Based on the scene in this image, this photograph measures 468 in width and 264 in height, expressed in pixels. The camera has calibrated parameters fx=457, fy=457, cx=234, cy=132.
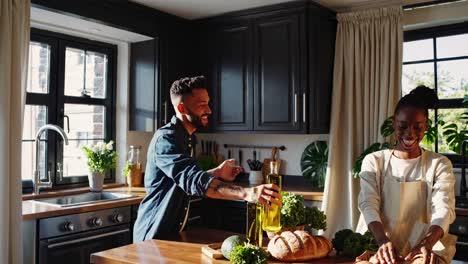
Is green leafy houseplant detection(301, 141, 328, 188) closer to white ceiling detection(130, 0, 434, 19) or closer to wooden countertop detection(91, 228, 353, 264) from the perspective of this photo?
white ceiling detection(130, 0, 434, 19)

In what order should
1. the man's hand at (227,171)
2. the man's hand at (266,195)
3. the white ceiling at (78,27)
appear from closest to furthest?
the man's hand at (266,195), the man's hand at (227,171), the white ceiling at (78,27)

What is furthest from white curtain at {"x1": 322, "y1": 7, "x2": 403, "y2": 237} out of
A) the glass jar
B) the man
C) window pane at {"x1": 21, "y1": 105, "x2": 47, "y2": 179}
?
window pane at {"x1": 21, "y1": 105, "x2": 47, "y2": 179}

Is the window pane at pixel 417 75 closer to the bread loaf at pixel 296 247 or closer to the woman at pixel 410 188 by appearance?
the woman at pixel 410 188

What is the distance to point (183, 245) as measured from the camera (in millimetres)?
1965

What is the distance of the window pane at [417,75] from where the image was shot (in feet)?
12.5

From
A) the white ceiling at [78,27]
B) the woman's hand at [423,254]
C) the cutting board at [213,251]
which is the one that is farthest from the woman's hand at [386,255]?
the white ceiling at [78,27]

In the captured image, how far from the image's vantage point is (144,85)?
4.16 meters

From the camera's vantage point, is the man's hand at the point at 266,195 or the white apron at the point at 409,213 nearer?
the man's hand at the point at 266,195

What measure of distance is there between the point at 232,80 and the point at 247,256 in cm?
272

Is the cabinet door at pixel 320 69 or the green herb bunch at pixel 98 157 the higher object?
the cabinet door at pixel 320 69

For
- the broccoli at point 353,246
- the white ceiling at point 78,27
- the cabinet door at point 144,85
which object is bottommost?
the broccoli at point 353,246

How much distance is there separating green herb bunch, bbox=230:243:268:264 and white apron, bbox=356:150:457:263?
67 cm

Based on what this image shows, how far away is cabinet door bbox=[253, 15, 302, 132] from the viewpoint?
377 centimetres

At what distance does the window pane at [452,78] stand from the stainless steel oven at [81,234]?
2698 mm
